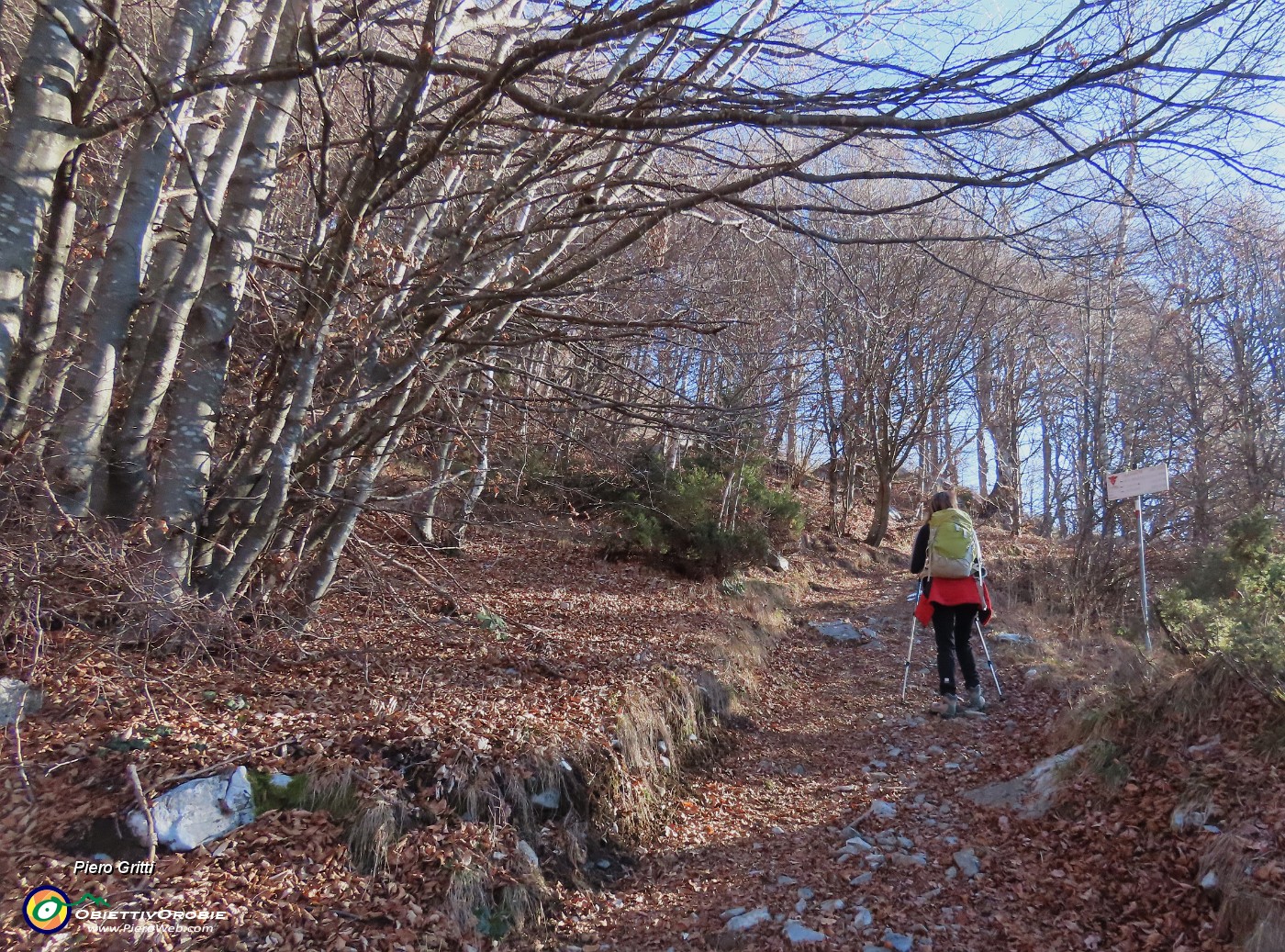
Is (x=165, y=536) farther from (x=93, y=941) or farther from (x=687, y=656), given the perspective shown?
(x=687, y=656)

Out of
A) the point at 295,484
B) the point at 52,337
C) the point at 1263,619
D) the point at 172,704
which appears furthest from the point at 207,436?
the point at 1263,619

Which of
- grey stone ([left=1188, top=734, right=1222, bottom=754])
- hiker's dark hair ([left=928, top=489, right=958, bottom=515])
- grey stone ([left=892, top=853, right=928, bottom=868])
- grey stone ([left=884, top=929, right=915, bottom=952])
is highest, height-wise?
hiker's dark hair ([left=928, top=489, right=958, bottom=515])

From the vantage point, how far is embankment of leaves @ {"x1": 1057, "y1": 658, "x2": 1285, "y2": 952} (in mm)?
2701

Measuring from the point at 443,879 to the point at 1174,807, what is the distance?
3569mm

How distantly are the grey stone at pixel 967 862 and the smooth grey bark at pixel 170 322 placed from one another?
17.0 feet

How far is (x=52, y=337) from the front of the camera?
12.9ft

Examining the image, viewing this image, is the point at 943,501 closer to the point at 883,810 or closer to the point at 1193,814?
the point at 883,810

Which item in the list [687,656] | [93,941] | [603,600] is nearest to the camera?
[93,941]

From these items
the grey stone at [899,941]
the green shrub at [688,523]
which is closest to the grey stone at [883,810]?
the grey stone at [899,941]

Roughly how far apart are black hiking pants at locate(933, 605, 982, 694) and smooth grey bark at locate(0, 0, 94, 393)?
6.54 meters

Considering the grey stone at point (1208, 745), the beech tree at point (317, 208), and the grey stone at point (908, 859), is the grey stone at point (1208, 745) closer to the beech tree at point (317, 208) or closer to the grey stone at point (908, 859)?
the grey stone at point (908, 859)

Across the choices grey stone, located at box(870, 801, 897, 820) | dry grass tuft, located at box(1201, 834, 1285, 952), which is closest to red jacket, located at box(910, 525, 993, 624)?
grey stone, located at box(870, 801, 897, 820)

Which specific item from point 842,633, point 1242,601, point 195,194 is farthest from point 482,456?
Answer: point 1242,601

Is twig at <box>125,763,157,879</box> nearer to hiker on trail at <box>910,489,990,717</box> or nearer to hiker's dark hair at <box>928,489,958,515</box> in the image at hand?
hiker on trail at <box>910,489,990,717</box>
